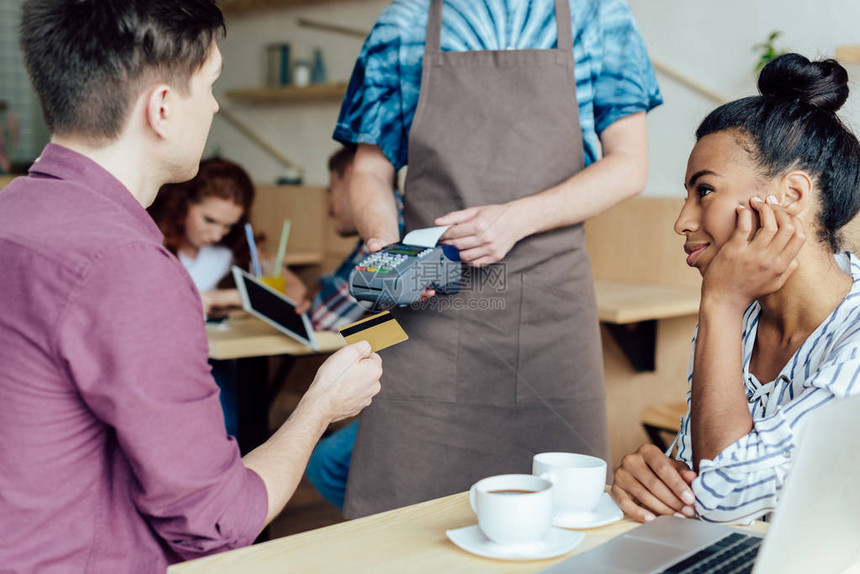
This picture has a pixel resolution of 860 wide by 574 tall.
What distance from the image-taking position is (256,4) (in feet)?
15.2

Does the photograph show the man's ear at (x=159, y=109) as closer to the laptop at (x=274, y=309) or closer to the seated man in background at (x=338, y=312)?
the seated man in background at (x=338, y=312)

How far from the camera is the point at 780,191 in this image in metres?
1.07

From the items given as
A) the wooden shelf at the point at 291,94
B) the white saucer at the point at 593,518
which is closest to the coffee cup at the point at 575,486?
the white saucer at the point at 593,518

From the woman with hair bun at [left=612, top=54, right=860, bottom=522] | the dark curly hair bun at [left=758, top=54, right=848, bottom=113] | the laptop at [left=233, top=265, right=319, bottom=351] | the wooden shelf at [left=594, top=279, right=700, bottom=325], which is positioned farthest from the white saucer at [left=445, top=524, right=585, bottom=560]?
the wooden shelf at [left=594, top=279, right=700, bottom=325]

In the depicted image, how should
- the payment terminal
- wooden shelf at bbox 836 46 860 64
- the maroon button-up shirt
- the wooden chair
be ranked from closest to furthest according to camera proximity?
the maroon button-up shirt, the payment terminal, wooden shelf at bbox 836 46 860 64, the wooden chair

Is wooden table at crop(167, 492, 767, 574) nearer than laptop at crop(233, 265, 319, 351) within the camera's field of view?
Yes

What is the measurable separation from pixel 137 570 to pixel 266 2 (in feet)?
13.5

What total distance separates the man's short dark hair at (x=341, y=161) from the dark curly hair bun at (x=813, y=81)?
197 cm

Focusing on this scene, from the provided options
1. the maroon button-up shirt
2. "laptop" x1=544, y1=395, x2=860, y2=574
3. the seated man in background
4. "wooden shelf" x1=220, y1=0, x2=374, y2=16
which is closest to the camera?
"laptop" x1=544, y1=395, x2=860, y2=574

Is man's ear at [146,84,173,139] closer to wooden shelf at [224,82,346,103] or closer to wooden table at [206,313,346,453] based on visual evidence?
wooden table at [206,313,346,453]

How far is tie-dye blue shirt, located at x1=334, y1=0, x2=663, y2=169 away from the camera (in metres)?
1.49

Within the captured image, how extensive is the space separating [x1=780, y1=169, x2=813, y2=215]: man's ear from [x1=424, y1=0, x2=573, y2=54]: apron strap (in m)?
0.53

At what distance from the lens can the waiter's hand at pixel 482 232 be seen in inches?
54.4

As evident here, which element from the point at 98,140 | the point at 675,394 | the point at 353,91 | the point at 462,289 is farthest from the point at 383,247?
the point at 675,394
